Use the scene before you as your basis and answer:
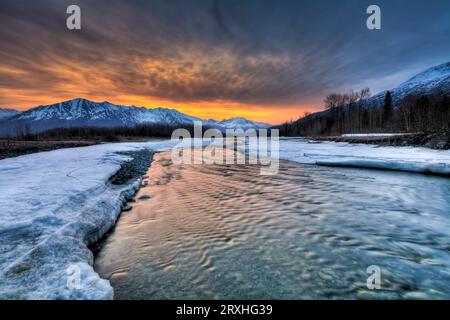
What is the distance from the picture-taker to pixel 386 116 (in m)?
60.5

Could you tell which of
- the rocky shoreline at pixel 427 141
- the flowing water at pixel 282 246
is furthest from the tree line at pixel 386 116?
the flowing water at pixel 282 246

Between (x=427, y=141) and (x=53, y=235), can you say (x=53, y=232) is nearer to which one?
(x=53, y=235)

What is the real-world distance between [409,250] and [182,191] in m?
6.56

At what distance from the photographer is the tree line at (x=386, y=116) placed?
36.4 meters

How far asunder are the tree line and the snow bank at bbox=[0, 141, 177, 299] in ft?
110

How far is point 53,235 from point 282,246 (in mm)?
4068

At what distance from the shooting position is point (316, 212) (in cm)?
545

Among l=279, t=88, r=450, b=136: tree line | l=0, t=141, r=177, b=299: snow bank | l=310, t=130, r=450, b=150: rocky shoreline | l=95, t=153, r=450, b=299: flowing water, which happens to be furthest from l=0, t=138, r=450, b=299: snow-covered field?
l=279, t=88, r=450, b=136: tree line

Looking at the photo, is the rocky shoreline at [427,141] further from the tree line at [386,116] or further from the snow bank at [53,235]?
the snow bank at [53,235]

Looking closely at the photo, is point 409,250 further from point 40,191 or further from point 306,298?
point 40,191

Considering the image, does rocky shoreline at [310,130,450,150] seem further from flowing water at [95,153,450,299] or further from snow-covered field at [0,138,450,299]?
snow-covered field at [0,138,450,299]

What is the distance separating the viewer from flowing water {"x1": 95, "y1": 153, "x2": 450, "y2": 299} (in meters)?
2.74

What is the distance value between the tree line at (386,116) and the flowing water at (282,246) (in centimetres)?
2802
